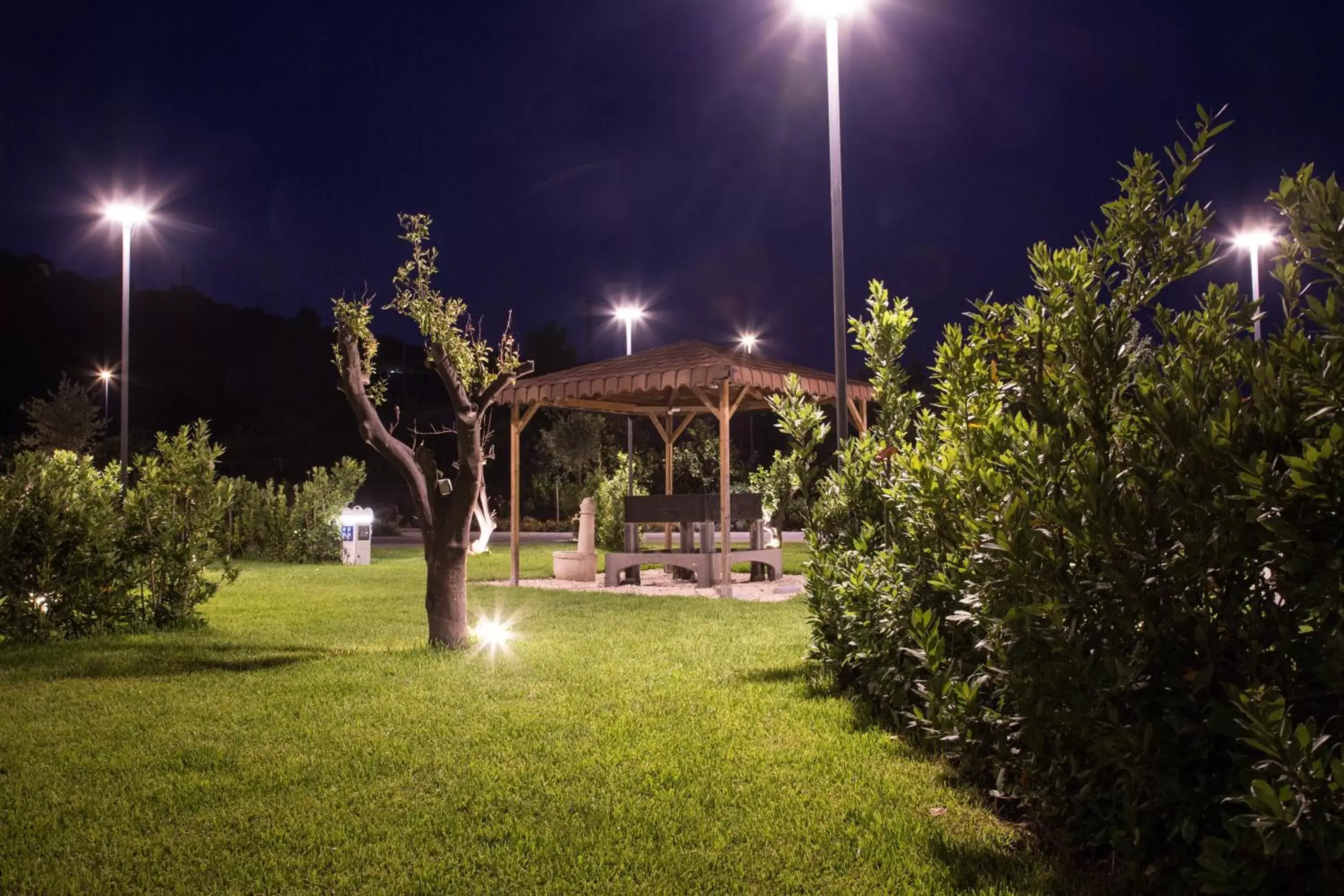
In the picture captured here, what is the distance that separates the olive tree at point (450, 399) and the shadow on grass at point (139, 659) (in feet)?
4.08

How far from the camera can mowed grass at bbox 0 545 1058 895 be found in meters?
3.45

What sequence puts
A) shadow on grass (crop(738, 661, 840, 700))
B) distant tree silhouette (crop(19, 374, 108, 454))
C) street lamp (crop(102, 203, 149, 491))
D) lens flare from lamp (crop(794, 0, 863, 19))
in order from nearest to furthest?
shadow on grass (crop(738, 661, 840, 700)) → lens flare from lamp (crop(794, 0, 863, 19)) → street lamp (crop(102, 203, 149, 491)) → distant tree silhouette (crop(19, 374, 108, 454))

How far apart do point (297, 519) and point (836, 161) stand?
1493cm

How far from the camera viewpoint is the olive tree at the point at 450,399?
8.10m

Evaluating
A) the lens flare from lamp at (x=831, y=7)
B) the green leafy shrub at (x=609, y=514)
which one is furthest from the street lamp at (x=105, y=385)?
the lens flare from lamp at (x=831, y=7)

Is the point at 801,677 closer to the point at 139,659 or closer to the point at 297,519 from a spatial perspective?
the point at 139,659

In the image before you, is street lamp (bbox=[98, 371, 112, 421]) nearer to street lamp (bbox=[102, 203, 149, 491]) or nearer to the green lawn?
the green lawn

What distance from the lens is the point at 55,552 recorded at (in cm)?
880

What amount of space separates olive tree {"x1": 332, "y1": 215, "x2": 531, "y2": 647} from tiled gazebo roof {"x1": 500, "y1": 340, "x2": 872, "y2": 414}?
12.8 feet

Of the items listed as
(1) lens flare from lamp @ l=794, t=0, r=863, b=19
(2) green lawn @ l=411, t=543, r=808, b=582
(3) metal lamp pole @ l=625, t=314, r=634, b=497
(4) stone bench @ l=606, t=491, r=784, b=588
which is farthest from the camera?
(3) metal lamp pole @ l=625, t=314, r=634, b=497

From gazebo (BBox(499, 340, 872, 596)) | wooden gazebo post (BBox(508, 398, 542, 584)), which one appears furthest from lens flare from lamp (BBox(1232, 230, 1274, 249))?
wooden gazebo post (BBox(508, 398, 542, 584))

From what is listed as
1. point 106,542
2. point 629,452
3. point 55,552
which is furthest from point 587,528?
point 55,552

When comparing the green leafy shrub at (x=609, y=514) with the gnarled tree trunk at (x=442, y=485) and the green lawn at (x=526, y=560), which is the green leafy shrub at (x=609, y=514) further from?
the gnarled tree trunk at (x=442, y=485)

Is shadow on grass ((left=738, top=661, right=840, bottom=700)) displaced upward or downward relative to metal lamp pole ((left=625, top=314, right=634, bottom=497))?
downward
